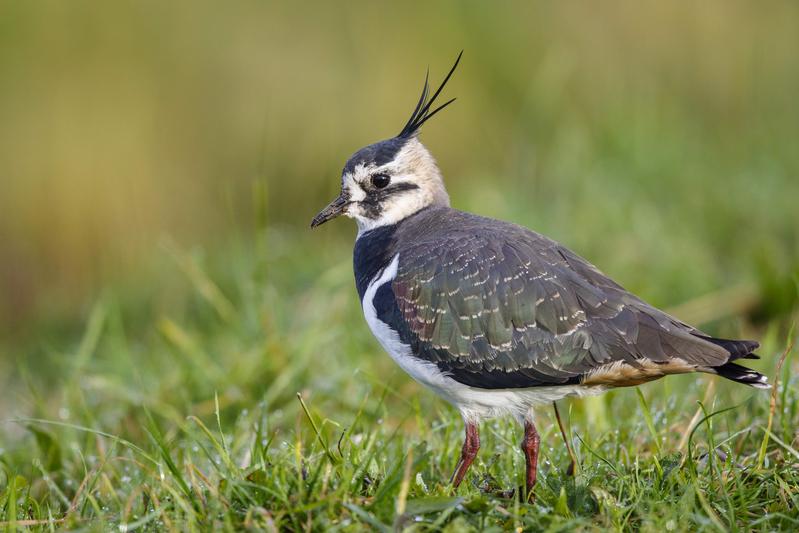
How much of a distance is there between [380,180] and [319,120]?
5.33 metres

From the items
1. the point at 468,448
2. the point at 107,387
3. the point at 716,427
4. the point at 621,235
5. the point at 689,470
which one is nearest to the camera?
the point at 689,470

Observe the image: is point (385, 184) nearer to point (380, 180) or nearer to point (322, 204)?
point (380, 180)

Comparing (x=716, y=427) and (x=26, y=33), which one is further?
(x=26, y=33)

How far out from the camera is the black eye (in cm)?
556

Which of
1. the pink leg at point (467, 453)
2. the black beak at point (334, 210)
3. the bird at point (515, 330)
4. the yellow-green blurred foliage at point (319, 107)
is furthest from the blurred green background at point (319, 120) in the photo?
the pink leg at point (467, 453)

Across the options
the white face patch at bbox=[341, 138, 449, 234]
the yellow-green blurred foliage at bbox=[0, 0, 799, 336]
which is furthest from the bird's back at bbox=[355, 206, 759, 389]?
the yellow-green blurred foliage at bbox=[0, 0, 799, 336]

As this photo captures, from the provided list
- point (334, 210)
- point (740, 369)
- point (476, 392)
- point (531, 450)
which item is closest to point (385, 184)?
point (334, 210)

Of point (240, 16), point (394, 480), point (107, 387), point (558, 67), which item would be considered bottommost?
point (107, 387)

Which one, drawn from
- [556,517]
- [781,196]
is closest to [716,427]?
[556,517]

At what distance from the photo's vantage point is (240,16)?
34.4 ft

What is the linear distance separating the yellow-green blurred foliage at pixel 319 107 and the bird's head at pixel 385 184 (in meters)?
3.65

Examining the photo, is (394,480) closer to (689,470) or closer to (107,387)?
(689,470)

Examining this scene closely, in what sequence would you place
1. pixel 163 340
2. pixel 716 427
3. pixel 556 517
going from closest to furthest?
pixel 556 517 < pixel 716 427 < pixel 163 340

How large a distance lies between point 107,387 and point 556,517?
11.3ft
